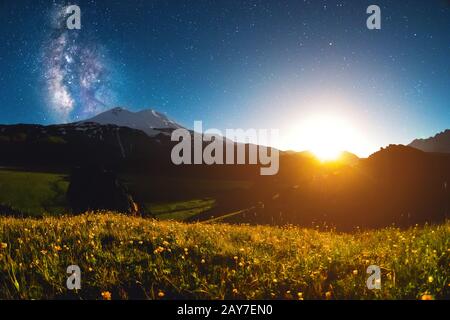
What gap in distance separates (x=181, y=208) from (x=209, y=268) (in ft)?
243

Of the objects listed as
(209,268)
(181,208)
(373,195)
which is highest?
(209,268)

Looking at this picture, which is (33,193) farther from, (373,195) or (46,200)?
(373,195)

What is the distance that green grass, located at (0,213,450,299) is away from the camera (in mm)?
3889

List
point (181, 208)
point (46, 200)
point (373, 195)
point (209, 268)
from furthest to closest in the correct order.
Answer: point (181, 208) → point (46, 200) → point (373, 195) → point (209, 268)

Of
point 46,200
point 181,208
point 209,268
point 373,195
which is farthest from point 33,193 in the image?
point 209,268

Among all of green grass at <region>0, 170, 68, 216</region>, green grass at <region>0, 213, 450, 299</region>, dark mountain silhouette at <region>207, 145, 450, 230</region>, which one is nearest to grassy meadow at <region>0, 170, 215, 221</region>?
green grass at <region>0, 170, 68, 216</region>

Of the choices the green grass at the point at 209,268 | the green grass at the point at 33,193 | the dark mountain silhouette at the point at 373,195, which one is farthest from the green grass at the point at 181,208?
the green grass at the point at 209,268

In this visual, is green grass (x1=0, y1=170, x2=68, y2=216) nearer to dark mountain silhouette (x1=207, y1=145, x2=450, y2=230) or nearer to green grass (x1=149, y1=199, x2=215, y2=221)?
green grass (x1=149, y1=199, x2=215, y2=221)

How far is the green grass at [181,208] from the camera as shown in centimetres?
6819

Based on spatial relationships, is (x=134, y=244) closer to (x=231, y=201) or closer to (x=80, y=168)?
(x=80, y=168)

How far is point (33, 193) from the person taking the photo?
75.5 m

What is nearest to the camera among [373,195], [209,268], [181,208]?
[209,268]
